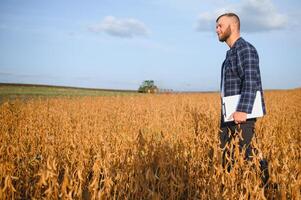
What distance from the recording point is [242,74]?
3316 millimetres

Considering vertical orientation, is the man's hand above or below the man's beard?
below

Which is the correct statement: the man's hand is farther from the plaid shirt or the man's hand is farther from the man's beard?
the man's beard

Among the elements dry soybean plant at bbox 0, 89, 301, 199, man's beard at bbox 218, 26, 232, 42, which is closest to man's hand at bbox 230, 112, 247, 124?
dry soybean plant at bbox 0, 89, 301, 199

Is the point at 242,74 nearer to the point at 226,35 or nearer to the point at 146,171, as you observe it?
the point at 226,35

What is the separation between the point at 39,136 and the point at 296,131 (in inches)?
184

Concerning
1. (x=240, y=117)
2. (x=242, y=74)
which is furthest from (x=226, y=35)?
(x=240, y=117)

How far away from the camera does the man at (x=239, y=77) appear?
10.5ft

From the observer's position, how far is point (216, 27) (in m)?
3.44

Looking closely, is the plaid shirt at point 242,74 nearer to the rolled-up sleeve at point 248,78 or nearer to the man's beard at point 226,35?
the rolled-up sleeve at point 248,78

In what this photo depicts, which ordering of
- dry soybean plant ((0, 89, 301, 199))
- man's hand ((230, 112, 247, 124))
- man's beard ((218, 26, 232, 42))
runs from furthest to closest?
man's beard ((218, 26, 232, 42)) < man's hand ((230, 112, 247, 124)) < dry soybean plant ((0, 89, 301, 199))

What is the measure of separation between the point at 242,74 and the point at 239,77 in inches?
3.4

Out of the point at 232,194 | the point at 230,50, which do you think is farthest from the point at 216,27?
the point at 232,194

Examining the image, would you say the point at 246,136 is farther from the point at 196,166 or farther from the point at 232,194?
the point at 232,194

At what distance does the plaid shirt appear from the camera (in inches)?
126
